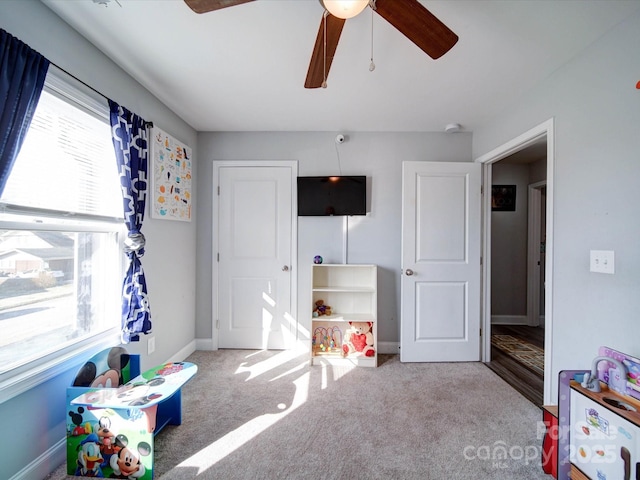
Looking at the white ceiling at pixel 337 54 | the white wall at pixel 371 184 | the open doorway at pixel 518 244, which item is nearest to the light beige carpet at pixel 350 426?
the white wall at pixel 371 184

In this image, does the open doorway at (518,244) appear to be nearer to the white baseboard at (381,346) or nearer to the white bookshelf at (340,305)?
the white baseboard at (381,346)

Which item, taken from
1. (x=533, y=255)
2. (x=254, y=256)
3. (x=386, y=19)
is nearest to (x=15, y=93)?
(x=386, y=19)

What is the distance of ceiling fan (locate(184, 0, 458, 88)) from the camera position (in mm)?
999

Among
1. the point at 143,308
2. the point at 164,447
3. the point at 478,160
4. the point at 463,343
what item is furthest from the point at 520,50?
the point at 164,447

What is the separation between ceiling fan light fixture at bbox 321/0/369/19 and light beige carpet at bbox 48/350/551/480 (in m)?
2.16

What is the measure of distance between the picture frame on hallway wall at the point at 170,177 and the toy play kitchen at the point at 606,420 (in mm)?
3004

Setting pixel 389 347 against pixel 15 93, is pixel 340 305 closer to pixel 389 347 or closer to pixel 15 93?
pixel 389 347

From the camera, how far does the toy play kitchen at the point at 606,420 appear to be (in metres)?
1.12

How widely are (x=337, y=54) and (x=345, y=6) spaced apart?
0.81 meters

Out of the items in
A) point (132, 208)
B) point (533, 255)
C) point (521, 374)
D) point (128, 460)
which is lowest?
point (521, 374)

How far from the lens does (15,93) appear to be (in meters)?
1.19

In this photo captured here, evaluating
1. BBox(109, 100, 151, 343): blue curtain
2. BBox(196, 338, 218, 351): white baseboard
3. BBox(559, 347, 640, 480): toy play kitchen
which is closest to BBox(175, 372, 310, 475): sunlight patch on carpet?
BBox(109, 100, 151, 343): blue curtain

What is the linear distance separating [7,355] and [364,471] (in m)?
1.90

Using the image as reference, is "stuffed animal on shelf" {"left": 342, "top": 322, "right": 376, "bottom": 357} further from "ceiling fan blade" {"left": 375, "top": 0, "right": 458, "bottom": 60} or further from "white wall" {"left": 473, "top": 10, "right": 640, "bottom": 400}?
"ceiling fan blade" {"left": 375, "top": 0, "right": 458, "bottom": 60}
